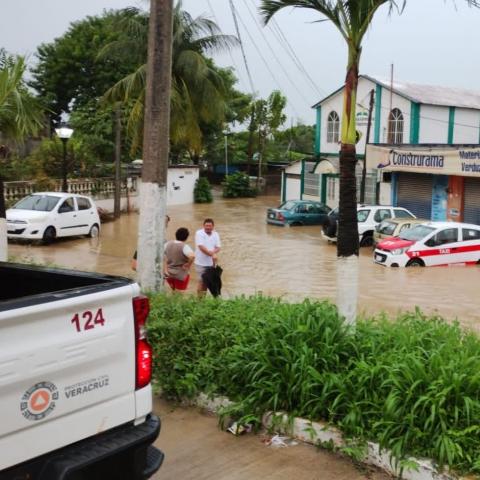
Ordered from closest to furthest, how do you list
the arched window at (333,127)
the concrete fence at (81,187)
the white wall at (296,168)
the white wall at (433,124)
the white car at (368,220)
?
the white car at (368,220) → the concrete fence at (81,187) → the white wall at (433,124) → the arched window at (333,127) → the white wall at (296,168)

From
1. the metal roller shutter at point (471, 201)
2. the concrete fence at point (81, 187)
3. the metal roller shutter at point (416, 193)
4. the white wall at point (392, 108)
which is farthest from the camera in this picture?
the white wall at point (392, 108)

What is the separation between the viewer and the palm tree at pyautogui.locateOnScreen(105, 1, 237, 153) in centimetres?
2586

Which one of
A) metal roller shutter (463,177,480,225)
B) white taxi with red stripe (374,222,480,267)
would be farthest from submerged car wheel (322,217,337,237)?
metal roller shutter (463,177,480,225)

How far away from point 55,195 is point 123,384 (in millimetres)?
19016

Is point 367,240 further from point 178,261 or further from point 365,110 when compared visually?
point 178,261

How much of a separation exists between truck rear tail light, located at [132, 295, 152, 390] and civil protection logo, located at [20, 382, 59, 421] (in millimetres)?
543

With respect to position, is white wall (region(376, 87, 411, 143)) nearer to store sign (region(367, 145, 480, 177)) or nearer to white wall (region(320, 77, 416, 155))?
white wall (region(320, 77, 416, 155))

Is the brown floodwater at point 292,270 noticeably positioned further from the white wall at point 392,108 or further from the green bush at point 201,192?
the green bush at point 201,192

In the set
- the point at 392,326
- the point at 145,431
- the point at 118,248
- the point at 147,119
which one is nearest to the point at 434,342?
the point at 392,326

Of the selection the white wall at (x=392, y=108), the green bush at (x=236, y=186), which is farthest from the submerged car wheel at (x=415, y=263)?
the green bush at (x=236, y=186)

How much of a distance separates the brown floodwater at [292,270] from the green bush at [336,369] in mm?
4627

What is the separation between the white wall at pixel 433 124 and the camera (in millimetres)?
33406

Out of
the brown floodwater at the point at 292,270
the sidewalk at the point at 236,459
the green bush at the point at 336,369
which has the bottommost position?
the brown floodwater at the point at 292,270

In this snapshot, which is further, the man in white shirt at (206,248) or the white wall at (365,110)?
the white wall at (365,110)
